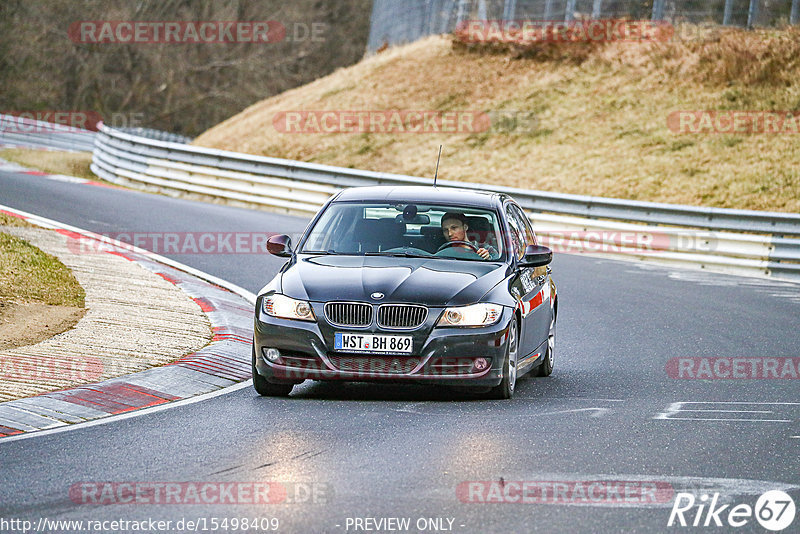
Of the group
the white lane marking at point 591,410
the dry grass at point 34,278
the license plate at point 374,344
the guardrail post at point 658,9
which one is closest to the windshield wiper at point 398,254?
the license plate at point 374,344

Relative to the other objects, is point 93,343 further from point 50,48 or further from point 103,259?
point 50,48

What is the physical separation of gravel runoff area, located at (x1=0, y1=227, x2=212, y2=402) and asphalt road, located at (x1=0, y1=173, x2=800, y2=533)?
1.08 meters

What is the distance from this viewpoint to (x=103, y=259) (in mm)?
16234

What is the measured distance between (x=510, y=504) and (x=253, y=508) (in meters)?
1.25

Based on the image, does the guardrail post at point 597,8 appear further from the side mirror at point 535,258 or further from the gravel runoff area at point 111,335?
the side mirror at point 535,258

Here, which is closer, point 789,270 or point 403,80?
point 789,270

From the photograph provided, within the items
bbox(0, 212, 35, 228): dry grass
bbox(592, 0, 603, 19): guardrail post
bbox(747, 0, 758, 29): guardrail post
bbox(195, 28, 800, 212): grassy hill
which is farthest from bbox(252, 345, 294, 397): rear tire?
bbox(592, 0, 603, 19): guardrail post

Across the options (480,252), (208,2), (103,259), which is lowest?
(103,259)

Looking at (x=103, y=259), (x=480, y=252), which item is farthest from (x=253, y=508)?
(x=103, y=259)

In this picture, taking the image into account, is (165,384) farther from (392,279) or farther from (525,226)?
(525,226)

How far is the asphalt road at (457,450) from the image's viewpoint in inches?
241

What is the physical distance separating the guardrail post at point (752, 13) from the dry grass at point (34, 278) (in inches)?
1010

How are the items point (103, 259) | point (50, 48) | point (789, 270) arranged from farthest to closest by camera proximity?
point (50, 48) → point (789, 270) → point (103, 259)

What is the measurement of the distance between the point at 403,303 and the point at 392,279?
32 centimetres
